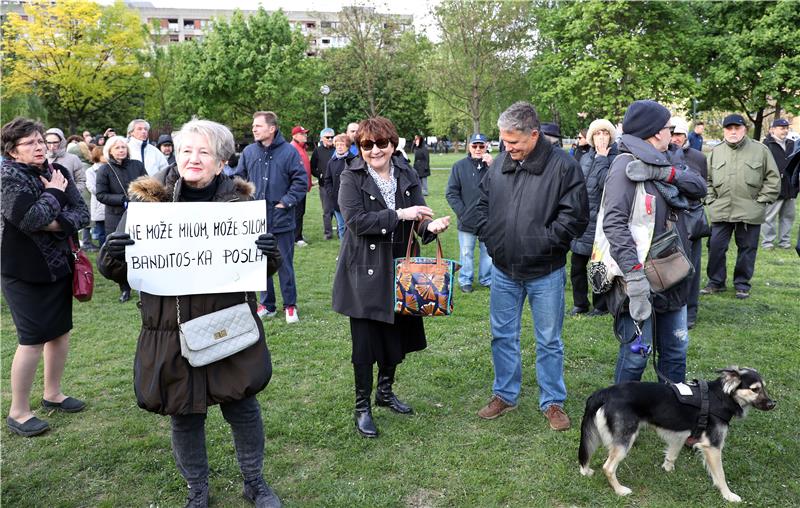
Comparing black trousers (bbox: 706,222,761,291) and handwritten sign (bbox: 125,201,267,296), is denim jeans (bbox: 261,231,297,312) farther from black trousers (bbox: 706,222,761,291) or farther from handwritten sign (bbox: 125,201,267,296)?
black trousers (bbox: 706,222,761,291)

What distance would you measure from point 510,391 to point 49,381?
357 cm

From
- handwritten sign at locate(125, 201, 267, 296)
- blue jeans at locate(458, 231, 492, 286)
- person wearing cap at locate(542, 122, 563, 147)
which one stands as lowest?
blue jeans at locate(458, 231, 492, 286)

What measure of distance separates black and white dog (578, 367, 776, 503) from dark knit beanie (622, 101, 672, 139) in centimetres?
153

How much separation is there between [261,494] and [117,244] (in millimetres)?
1613

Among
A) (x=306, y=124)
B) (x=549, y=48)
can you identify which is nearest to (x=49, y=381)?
(x=549, y=48)

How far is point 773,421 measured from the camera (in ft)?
14.8

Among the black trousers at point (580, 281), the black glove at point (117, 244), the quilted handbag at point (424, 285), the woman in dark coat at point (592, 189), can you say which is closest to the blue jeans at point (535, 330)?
the quilted handbag at point (424, 285)

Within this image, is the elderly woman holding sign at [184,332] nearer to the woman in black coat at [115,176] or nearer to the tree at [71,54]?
the woman in black coat at [115,176]

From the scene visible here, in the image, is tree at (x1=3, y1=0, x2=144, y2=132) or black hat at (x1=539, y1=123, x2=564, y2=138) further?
tree at (x1=3, y1=0, x2=144, y2=132)

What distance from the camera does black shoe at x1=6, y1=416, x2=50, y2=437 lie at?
14.6ft

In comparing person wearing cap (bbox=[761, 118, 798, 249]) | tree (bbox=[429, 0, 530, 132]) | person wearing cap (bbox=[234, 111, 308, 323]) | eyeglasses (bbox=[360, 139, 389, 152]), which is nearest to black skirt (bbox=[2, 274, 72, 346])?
eyeglasses (bbox=[360, 139, 389, 152])

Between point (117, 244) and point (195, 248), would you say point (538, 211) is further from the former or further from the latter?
point (117, 244)

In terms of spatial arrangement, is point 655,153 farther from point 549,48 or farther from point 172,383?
point 549,48

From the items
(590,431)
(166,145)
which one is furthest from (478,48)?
(590,431)
